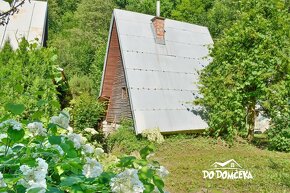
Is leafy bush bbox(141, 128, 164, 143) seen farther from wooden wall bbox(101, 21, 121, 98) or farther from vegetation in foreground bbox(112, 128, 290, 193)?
wooden wall bbox(101, 21, 121, 98)

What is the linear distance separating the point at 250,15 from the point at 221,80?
8.99 feet

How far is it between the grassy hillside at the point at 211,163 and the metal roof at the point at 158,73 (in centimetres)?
83

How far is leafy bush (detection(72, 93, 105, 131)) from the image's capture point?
13.6 meters

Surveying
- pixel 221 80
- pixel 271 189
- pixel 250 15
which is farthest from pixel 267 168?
pixel 250 15

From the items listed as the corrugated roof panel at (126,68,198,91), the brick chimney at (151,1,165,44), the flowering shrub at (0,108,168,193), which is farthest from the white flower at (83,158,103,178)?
Answer: the brick chimney at (151,1,165,44)

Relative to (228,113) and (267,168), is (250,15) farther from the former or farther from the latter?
(267,168)

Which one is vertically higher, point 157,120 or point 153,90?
point 153,90

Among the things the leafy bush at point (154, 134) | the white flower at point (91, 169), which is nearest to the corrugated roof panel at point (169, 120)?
the leafy bush at point (154, 134)

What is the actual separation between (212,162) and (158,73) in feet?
17.0

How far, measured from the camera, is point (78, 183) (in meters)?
1.43

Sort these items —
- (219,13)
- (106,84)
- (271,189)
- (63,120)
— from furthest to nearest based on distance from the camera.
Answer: (219,13)
(106,84)
(271,189)
(63,120)

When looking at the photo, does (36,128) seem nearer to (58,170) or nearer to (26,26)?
(58,170)

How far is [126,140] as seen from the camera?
11781mm

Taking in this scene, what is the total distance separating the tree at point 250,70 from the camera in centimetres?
1197
